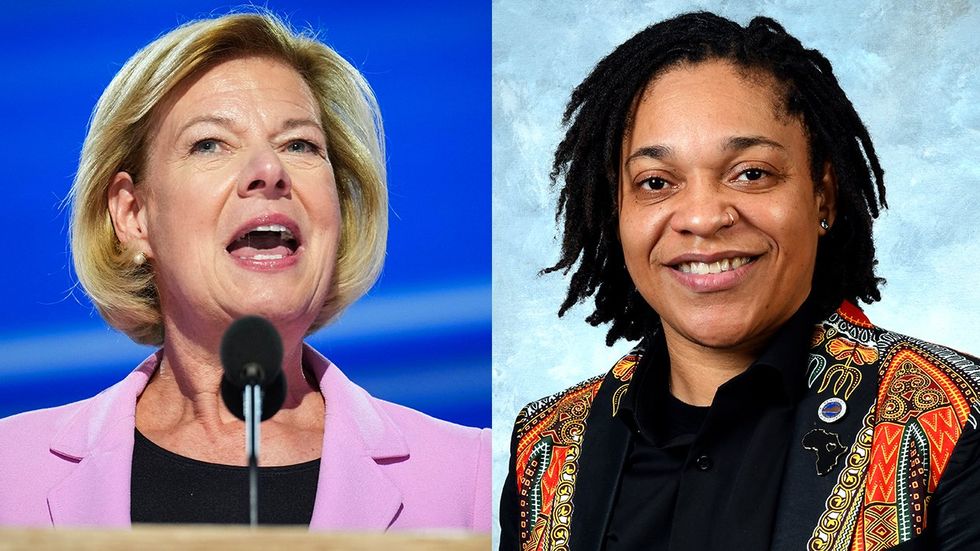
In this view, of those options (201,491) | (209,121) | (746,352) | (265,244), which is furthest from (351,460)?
(746,352)

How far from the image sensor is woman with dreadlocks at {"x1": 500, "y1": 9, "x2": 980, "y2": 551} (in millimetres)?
1791

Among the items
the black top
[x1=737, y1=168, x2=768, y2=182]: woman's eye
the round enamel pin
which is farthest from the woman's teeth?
the black top

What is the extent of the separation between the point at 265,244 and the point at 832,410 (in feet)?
3.30

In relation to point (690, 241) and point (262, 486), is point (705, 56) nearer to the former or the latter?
point (690, 241)

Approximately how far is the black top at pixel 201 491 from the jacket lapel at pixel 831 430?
88 cm

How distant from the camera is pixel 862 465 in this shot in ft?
5.91

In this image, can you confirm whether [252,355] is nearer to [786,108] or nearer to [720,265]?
[720,265]

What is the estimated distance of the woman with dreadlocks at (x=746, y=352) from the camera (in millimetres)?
1791

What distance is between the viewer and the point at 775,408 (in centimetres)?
194

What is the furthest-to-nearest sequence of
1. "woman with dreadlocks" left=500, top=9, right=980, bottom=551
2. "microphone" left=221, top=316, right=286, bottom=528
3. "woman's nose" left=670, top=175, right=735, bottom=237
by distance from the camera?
"woman's nose" left=670, top=175, right=735, bottom=237 < "woman with dreadlocks" left=500, top=9, right=980, bottom=551 < "microphone" left=221, top=316, right=286, bottom=528

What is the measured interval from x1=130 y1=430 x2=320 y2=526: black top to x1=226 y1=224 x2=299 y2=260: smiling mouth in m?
0.36

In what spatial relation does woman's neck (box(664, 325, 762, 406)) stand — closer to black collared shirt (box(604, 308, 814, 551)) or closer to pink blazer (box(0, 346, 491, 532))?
black collared shirt (box(604, 308, 814, 551))

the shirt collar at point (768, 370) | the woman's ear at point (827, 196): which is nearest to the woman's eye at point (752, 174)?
the woman's ear at point (827, 196)

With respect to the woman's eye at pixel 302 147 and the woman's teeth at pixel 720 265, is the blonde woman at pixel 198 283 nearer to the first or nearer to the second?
the woman's eye at pixel 302 147
